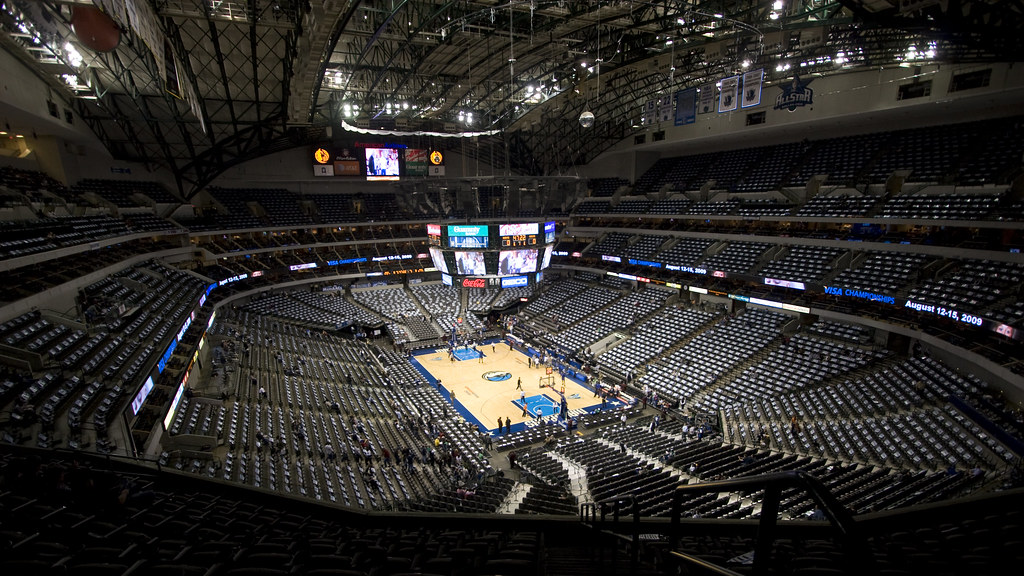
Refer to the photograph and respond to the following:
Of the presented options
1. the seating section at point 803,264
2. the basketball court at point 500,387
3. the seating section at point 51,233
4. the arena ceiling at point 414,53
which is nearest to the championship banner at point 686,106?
the arena ceiling at point 414,53

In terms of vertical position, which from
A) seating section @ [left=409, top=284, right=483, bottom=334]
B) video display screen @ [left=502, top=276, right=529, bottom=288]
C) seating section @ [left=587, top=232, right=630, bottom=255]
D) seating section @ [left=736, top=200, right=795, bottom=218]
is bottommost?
seating section @ [left=409, top=284, right=483, bottom=334]

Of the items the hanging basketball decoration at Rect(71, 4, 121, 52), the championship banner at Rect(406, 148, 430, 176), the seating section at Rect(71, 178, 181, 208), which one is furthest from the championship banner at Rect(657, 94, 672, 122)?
the seating section at Rect(71, 178, 181, 208)

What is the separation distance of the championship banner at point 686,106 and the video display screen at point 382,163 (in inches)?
1233

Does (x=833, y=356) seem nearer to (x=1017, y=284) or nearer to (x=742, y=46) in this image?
(x=1017, y=284)

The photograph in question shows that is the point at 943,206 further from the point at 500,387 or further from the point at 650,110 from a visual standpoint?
the point at 500,387

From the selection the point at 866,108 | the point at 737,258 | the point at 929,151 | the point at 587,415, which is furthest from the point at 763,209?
the point at 587,415

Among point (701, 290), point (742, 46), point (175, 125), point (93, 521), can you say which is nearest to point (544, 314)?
point (701, 290)

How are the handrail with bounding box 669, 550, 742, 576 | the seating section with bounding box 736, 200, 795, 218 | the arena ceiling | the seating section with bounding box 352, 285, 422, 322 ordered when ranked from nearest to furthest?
the handrail with bounding box 669, 550, 742, 576
the arena ceiling
the seating section with bounding box 736, 200, 795, 218
the seating section with bounding box 352, 285, 422, 322

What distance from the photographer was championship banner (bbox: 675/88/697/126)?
21750 mm

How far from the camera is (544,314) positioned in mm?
39750

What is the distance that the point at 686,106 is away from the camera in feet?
71.9

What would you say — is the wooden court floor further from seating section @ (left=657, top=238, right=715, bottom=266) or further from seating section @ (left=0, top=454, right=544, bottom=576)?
seating section @ (left=0, top=454, right=544, bottom=576)

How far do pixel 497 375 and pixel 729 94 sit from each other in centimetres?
2049

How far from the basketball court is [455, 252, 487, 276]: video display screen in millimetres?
6921
